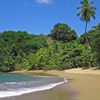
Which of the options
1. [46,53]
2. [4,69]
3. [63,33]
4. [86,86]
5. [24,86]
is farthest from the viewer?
[63,33]

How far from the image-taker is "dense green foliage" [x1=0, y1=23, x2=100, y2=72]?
53375 mm

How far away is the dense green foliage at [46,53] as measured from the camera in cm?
5338

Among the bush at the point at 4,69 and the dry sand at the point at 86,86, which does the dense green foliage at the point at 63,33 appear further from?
the dry sand at the point at 86,86

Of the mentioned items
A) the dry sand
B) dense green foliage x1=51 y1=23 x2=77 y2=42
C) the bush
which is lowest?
the dry sand

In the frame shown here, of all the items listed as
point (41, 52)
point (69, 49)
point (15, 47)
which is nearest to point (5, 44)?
point (15, 47)

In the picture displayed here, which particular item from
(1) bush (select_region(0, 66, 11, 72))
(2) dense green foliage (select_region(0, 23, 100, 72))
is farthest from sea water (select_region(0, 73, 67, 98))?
(1) bush (select_region(0, 66, 11, 72))

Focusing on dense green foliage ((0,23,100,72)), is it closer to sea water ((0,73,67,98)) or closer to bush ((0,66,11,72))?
bush ((0,66,11,72))

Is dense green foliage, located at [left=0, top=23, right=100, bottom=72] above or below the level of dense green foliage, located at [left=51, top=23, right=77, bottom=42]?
below

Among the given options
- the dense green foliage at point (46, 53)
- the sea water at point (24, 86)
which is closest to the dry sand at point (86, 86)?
the sea water at point (24, 86)

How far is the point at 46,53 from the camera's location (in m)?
61.5

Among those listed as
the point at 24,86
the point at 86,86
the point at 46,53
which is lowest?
the point at 86,86

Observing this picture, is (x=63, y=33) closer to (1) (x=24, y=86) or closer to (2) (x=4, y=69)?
(2) (x=4, y=69)

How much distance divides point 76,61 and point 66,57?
7.13 feet

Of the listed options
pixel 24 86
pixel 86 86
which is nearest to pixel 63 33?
pixel 86 86
